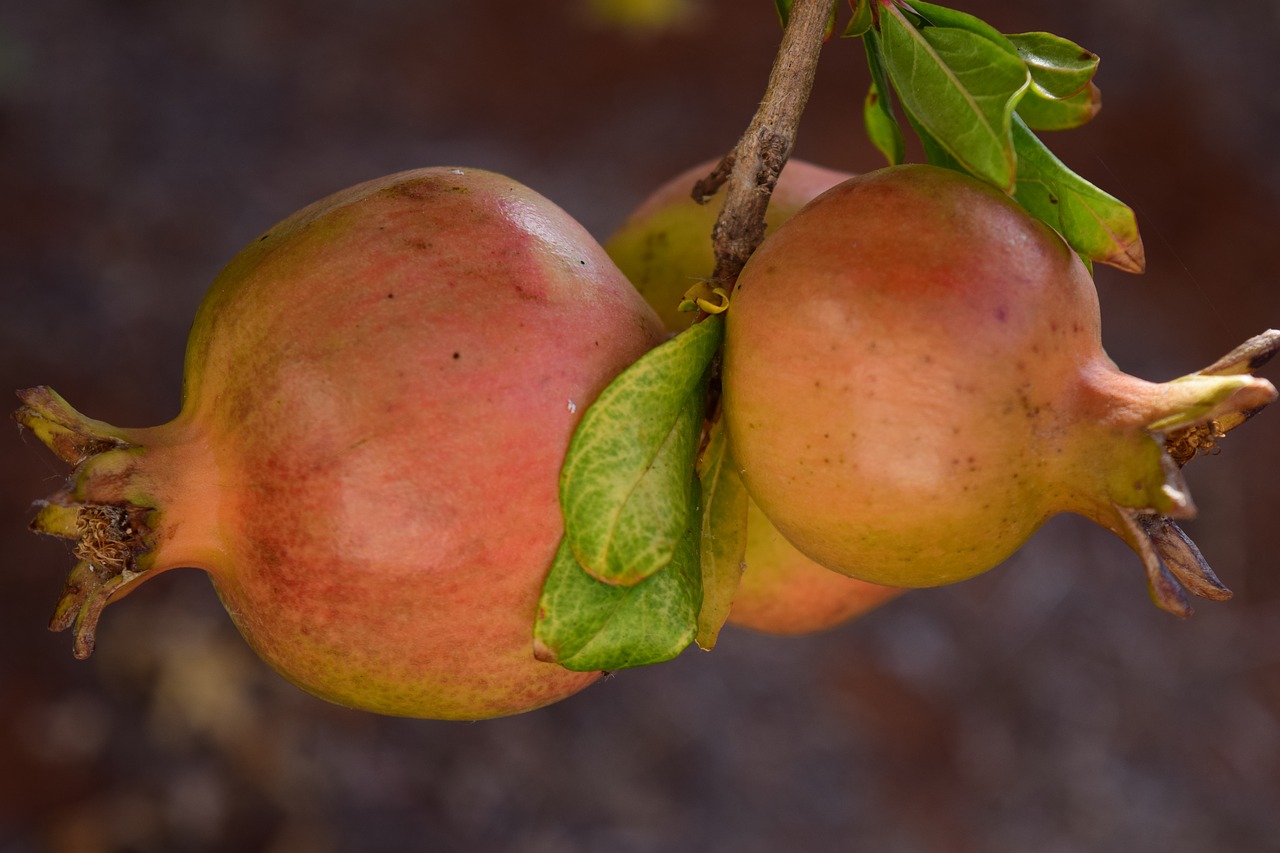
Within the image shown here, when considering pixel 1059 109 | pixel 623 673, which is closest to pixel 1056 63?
pixel 1059 109

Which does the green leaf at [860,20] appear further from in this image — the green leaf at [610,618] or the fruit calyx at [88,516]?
the fruit calyx at [88,516]

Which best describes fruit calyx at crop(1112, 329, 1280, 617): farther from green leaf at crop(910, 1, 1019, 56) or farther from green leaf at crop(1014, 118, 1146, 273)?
green leaf at crop(910, 1, 1019, 56)

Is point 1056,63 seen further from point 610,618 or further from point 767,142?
point 610,618

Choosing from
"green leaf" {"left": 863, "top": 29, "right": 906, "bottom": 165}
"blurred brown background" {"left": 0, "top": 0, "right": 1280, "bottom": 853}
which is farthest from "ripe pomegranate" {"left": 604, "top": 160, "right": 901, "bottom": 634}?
"blurred brown background" {"left": 0, "top": 0, "right": 1280, "bottom": 853}

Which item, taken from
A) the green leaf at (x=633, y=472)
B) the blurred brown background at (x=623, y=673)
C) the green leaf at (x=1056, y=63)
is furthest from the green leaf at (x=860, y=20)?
the blurred brown background at (x=623, y=673)

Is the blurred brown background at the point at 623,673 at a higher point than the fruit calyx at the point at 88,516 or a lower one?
lower

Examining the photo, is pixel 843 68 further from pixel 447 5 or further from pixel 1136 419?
pixel 1136 419
